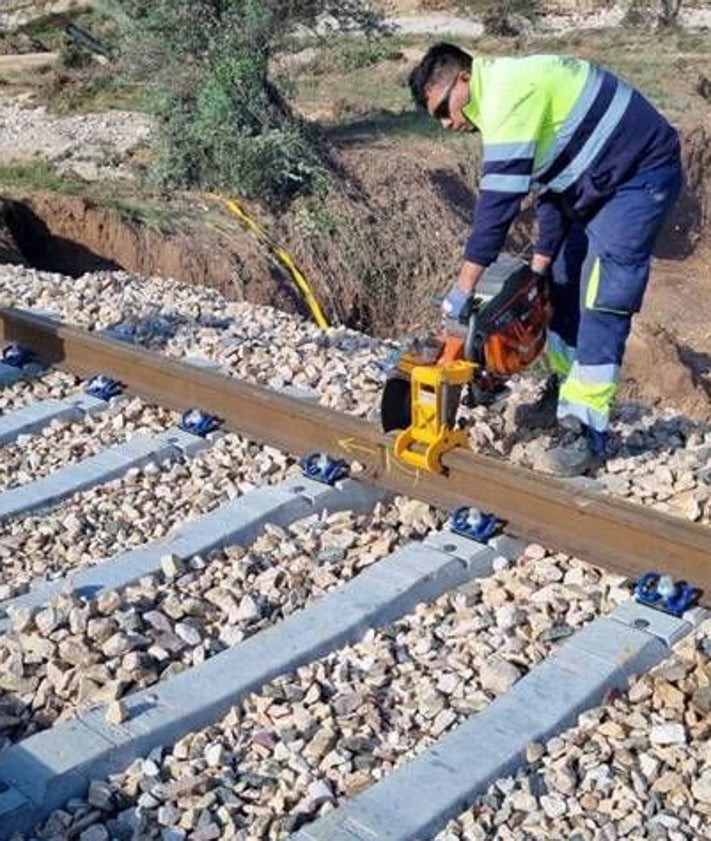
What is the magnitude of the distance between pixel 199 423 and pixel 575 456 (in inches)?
73.1

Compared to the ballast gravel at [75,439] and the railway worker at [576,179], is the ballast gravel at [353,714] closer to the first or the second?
the railway worker at [576,179]

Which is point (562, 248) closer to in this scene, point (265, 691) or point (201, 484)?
point (201, 484)

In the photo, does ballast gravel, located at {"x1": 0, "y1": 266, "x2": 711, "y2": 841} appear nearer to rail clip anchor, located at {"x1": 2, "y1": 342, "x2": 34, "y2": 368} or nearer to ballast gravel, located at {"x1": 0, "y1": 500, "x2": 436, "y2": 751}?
ballast gravel, located at {"x1": 0, "y1": 500, "x2": 436, "y2": 751}

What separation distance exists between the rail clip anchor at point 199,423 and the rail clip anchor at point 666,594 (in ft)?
8.20

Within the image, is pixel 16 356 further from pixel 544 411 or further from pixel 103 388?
pixel 544 411

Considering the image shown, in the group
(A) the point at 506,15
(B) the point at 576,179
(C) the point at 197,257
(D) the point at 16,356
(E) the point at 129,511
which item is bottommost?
(A) the point at 506,15

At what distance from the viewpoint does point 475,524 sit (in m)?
5.21

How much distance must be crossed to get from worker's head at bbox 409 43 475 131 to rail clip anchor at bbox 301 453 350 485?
5.10ft

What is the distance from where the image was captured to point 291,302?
40.0ft

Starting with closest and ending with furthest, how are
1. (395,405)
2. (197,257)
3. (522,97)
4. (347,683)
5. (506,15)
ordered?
1. (347,683)
2. (522,97)
3. (395,405)
4. (197,257)
5. (506,15)

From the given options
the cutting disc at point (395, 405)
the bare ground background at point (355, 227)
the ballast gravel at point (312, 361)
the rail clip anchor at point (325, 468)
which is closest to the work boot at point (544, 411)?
the ballast gravel at point (312, 361)

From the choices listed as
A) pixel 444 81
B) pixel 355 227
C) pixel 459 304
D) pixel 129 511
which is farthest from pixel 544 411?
pixel 355 227

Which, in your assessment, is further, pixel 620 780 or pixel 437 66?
pixel 437 66

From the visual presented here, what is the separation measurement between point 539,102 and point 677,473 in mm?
1628
